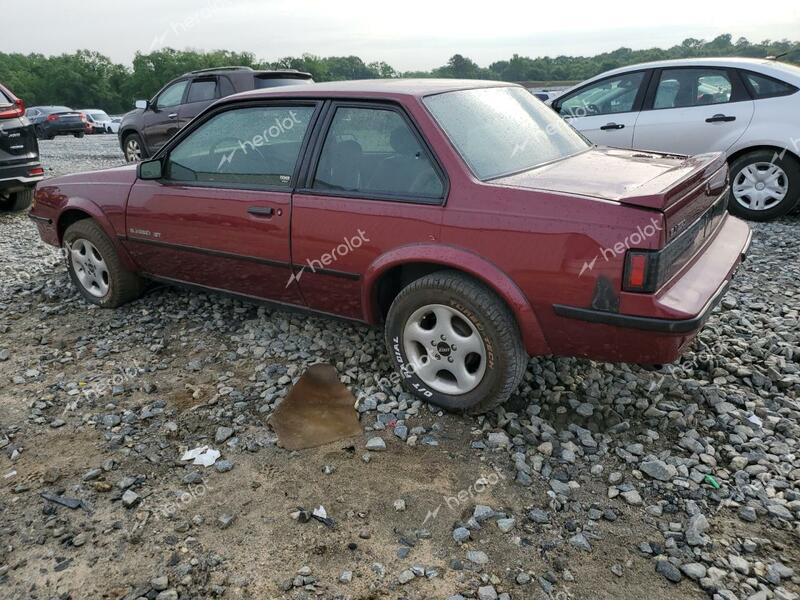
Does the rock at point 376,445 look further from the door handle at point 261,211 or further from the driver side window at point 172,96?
the driver side window at point 172,96

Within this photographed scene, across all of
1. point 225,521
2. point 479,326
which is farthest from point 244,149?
point 225,521

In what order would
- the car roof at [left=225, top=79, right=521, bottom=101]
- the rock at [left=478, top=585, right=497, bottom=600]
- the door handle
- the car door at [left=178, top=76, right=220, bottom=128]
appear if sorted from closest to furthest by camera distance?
the rock at [left=478, top=585, right=497, bottom=600] → the car roof at [left=225, top=79, right=521, bottom=101] → the door handle → the car door at [left=178, top=76, right=220, bottom=128]

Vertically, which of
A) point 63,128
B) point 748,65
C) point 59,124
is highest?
point 748,65

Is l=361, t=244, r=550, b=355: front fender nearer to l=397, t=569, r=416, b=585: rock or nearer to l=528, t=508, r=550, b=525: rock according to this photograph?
l=528, t=508, r=550, b=525: rock

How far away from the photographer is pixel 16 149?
8.05 metres

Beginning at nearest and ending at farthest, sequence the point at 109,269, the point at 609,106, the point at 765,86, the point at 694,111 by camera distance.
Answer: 1. the point at 109,269
2. the point at 765,86
3. the point at 694,111
4. the point at 609,106

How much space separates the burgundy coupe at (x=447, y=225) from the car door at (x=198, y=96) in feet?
22.2

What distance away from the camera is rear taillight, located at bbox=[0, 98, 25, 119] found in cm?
794

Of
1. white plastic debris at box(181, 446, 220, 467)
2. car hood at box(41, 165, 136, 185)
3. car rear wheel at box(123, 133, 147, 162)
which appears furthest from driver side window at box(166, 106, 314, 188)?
car rear wheel at box(123, 133, 147, 162)

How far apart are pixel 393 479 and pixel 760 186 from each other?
5530 millimetres

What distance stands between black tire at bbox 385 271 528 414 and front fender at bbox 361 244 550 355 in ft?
0.16

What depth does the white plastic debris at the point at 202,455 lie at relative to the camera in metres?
3.03

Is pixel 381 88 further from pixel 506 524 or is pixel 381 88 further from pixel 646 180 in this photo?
pixel 506 524

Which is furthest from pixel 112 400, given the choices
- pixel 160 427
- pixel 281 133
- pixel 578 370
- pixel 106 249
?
pixel 578 370
